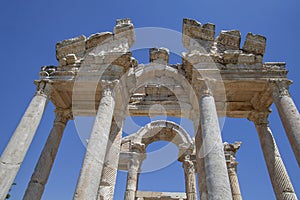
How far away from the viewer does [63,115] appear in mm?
14094

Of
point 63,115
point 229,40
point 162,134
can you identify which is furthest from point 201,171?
point 162,134

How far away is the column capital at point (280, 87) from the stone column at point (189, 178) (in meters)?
9.06

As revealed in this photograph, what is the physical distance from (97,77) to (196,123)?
223 inches

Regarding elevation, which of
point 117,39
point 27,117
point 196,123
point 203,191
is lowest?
point 203,191

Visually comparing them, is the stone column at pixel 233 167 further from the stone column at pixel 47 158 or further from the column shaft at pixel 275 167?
the stone column at pixel 47 158

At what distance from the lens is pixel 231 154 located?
18.0m

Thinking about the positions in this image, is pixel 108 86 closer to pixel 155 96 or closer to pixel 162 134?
pixel 155 96

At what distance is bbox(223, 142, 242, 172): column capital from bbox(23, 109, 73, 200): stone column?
39.4ft

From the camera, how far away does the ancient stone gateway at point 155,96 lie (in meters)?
9.12

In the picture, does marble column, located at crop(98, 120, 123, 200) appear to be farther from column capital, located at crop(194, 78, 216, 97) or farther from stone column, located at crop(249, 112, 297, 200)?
stone column, located at crop(249, 112, 297, 200)

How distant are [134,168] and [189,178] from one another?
4284 mm

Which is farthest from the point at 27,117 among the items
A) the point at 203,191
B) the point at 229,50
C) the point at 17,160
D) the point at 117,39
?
the point at 229,50

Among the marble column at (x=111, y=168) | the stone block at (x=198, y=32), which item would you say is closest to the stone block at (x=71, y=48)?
the marble column at (x=111, y=168)

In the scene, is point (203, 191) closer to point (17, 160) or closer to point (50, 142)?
point (17, 160)
